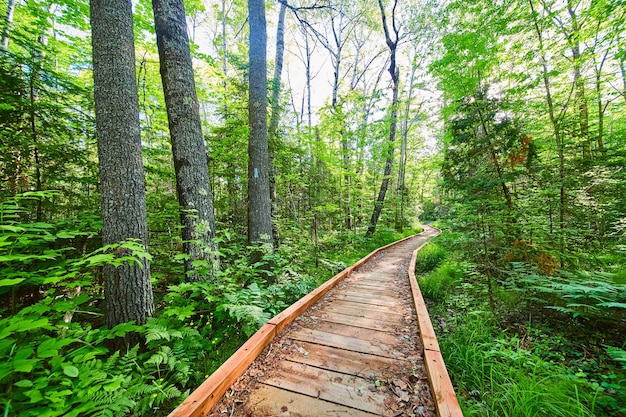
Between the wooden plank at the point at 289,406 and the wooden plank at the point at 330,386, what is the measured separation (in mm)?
39

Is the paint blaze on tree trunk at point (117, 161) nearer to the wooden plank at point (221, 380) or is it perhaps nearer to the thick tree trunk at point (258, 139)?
the wooden plank at point (221, 380)

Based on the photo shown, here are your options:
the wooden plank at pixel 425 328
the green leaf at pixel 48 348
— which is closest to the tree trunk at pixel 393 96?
the wooden plank at pixel 425 328

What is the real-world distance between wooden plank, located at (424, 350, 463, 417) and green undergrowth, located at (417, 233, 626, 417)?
27cm

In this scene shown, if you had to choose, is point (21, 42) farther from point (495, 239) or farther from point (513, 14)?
point (513, 14)

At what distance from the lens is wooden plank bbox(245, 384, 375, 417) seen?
4.90 ft

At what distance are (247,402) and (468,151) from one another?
5.12m

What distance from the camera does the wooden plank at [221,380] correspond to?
1.37 meters

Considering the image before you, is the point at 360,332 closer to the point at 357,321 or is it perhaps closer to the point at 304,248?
the point at 357,321

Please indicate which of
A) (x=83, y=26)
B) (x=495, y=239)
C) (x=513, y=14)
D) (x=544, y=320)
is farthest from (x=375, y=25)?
(x=544, y=320)

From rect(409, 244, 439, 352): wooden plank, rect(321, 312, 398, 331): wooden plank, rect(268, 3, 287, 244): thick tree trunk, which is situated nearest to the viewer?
rect(409, 244, 439, 352): wooden plank

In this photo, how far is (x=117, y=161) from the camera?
225 centimetres

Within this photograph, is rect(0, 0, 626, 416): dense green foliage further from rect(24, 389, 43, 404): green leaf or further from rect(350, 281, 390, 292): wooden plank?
rect(350, 281, 390, 292): wooden plank

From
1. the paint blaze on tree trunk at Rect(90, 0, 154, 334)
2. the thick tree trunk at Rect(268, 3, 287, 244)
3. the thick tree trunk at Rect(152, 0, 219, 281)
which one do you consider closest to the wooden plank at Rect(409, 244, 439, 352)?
the thick tree trunk at Rect(152, 0, 219, 281)

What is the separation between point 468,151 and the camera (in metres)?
4.36
